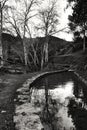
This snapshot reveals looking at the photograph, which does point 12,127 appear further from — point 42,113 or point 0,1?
point 0,1

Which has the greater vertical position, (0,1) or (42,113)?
(0,1)

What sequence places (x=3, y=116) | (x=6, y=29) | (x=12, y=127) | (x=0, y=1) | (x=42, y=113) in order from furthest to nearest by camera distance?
(x=6, y=29)
(x=0, y=1)
(x=42, y=113)
(x=3, y=116)
(x=12, y=127)

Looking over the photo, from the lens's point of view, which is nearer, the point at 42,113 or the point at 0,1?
the point at 42,113

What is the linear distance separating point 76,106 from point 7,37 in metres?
22.2

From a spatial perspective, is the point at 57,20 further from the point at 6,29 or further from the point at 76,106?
the point at 76,106

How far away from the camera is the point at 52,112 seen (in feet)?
21.5

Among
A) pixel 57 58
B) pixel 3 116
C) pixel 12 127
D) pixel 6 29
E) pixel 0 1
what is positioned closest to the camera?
pixel 12 127

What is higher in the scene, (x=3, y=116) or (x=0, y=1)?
(x=0, y=1)

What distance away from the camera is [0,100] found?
7090 mm

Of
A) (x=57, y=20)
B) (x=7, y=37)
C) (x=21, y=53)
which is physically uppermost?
(x=57, y=20)

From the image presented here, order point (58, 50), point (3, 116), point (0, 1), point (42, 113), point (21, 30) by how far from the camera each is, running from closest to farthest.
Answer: point (3, 116)
point (42, 113)
point (0, 1)
point (21, 30)
point (58, 50)

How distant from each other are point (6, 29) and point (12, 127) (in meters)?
19.2

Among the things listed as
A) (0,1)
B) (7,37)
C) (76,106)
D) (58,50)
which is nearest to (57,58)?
(58,50)

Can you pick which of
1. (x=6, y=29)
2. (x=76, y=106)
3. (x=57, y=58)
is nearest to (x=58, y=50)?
(x=57, y=58)
